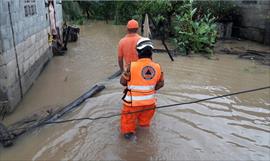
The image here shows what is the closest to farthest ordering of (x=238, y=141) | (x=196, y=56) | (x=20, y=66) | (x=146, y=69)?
1. (x=146, y=69)
2. (x=238, y=141)
3. (x=20, y=66)
4. (x=196, y=56)

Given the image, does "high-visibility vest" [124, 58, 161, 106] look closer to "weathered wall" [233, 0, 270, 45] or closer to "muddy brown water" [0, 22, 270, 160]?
"muddy brown water" [0, 22, 270, 160]

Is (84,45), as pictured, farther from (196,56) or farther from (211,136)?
(211,136)

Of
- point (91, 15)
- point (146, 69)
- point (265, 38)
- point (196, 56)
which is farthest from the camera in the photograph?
point (91, 15)

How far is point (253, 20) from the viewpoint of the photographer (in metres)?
13.6

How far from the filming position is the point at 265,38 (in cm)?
1274

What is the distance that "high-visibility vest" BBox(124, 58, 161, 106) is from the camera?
4.30 meters

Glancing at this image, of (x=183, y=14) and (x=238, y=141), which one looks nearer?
(x=238, y=141)

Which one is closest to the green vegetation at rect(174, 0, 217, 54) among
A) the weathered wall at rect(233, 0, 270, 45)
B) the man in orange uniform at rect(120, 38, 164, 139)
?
the weathered wall at rect(233, 0, 270, 45)

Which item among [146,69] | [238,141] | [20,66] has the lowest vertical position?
[238,141]

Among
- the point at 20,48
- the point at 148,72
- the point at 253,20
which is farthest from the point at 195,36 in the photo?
the point at 148,72

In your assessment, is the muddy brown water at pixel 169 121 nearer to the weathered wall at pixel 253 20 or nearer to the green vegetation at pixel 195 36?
the green vegetation at pixel 195 36

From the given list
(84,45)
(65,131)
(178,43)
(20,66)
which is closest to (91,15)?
(84,45)

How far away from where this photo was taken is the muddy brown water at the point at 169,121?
4.52 m

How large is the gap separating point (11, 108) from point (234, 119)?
4.26 meters
